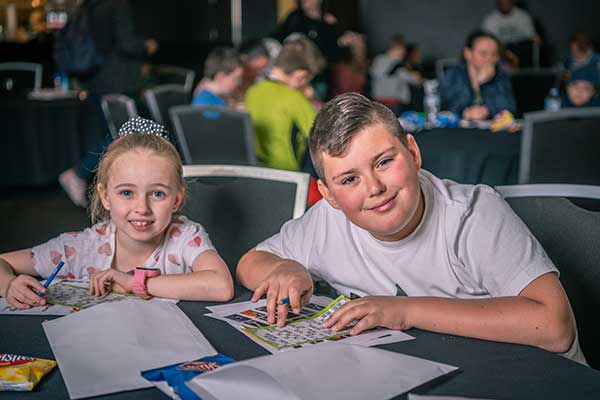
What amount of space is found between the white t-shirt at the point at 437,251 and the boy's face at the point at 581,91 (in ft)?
12.5

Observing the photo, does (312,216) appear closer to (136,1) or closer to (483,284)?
(483,284)

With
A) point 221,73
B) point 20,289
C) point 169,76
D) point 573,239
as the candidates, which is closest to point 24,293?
point 20,289

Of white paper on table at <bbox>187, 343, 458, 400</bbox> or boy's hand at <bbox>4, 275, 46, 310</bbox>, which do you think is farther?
boy's hand at <bbox>4, 275, 46, 310</bbox>

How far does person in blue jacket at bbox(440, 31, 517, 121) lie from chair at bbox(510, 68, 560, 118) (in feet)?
4.38

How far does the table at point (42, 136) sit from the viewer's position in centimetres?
622

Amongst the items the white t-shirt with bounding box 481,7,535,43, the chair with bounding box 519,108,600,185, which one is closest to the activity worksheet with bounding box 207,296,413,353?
the chair with bounding box 519,108,600,185

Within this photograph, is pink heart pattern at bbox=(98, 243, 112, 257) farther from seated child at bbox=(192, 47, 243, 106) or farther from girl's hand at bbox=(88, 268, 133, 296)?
seated child at bbox=(192, 47, 243, 106)

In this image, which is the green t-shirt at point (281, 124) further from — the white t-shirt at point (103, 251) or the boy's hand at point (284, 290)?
the boy's hand at point (284, 290)

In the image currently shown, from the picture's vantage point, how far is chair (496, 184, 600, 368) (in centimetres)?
178

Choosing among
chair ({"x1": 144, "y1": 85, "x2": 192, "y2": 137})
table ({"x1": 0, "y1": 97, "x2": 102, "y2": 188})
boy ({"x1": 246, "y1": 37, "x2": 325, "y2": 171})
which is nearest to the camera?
boy ({"x1": 246, "y1": 37, "x2": 325, "y2": 171})

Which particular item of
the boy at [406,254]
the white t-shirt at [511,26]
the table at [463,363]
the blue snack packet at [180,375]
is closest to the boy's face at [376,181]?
the boy at [406,254]

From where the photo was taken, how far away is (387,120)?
159 cm

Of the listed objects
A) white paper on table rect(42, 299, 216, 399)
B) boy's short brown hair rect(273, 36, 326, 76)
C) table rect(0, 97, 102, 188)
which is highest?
boy's short brown hair rect(273, 36, 326, 76)

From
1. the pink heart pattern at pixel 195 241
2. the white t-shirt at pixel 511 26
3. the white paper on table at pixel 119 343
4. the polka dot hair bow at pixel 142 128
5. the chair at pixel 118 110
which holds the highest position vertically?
the white t-shirt at pixel 511 26
